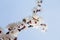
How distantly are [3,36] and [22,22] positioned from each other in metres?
0.28

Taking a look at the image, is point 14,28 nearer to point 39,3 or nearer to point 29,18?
point 29,18

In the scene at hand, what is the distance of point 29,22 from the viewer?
264 cm

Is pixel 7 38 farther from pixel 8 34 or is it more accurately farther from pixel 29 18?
pixel 29 18

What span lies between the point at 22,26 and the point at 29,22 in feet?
0.30

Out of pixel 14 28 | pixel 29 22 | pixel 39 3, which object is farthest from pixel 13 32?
pixel 39 3

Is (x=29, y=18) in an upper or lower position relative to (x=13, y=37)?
upper

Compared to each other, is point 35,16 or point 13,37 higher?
point 35,16

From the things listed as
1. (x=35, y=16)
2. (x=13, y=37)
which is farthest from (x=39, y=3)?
(x=13, y=37)

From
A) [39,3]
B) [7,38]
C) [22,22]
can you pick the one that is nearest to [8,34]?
[7,38]

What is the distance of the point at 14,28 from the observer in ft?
8.51

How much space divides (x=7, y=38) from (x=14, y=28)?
14 centimetres

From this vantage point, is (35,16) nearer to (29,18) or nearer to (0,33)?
(29,18)

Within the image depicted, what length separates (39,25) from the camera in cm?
268

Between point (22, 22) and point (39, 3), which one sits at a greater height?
point (39, 3)
